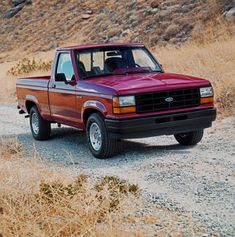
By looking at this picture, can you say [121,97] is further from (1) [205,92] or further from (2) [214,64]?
(2) [214,64]

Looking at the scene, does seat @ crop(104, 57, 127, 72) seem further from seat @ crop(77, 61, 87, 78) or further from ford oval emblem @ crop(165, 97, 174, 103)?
ford oval emblem @ crop(165, 97, 174, 103)

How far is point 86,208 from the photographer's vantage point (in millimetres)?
5340

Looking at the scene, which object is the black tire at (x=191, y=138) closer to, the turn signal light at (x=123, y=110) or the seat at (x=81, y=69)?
the turn signal light at (x=123, y=110)

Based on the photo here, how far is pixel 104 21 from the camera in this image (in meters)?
36.8

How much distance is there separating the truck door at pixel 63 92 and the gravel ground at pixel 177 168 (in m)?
0.63

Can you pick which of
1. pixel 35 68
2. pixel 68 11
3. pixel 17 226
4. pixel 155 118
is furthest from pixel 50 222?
pixel 68 11

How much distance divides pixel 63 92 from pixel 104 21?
27709mm

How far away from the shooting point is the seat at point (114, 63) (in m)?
9.59

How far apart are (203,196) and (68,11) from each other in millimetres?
41949

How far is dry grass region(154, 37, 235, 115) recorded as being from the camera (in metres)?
12.7

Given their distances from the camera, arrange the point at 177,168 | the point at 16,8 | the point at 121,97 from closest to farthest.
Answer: the point at 177,168 < the point at 121,97 < the point at 16,8

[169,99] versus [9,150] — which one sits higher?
[169,99]

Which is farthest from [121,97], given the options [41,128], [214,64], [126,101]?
[214,64]

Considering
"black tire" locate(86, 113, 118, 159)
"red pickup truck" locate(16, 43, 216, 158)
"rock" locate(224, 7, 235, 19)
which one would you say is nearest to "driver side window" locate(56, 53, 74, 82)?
"red pickup truck" locate(16, 43, 216, 158)
